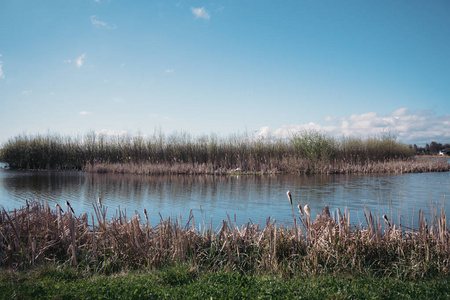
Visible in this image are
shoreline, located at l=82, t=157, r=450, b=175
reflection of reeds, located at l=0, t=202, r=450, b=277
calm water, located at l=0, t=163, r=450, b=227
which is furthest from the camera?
shoreline, located at l=82, t=157, r=450, b=175

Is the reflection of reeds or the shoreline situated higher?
the shoreline

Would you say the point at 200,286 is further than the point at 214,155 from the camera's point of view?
No

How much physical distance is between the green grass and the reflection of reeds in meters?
0.45

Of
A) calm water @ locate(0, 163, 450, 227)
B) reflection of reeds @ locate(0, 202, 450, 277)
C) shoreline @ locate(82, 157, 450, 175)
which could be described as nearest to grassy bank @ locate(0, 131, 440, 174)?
shoreline @ locate(82, 157, 450, 175)

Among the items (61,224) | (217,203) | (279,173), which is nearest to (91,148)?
(279,173)

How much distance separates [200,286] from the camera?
4484 millimetres

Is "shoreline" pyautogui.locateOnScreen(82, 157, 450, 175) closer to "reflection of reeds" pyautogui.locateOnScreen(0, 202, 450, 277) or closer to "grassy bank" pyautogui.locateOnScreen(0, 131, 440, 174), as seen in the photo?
"grassy bank" pyautogui.locateOnScreen(0, 131, 440, 174)

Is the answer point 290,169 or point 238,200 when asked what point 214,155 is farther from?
point 238,200

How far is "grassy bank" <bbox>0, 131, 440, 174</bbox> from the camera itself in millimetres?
27266

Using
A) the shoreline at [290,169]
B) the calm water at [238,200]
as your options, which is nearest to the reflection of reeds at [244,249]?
the calm water at [238,200]

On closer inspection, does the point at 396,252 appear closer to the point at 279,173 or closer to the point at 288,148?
the point at 279,173

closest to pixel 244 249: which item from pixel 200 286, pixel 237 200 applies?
pixel 200 286

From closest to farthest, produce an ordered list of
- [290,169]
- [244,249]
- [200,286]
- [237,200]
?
[200,286] < [244,249] < [237,200] < [290,169]

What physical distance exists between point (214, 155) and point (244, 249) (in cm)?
2486
